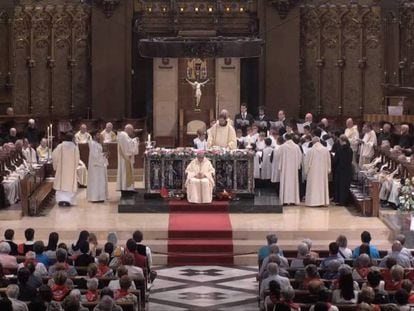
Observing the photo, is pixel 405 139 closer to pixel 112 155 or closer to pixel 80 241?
pixel 112 155

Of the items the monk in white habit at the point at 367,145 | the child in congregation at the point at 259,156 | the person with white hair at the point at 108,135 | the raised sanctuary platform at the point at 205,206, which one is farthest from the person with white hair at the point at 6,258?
the monk in white habit at the point at 367,145

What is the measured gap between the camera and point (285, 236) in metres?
20.7

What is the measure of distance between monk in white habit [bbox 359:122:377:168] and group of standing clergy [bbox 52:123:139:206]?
18.9 feet

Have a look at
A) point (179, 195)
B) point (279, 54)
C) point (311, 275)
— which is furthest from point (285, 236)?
point (279, 54)

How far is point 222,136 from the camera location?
24.1m

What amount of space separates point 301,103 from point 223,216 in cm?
1016

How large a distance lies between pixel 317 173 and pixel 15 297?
10779mm

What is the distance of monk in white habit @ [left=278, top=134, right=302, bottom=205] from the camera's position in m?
23.4

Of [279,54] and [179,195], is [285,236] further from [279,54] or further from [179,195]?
[279,54]

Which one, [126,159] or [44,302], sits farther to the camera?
[126,159]

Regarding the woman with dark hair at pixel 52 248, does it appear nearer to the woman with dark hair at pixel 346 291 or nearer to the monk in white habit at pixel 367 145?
the woman with dark hair at pixel 346 291

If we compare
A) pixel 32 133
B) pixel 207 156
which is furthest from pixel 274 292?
pixel 32 133

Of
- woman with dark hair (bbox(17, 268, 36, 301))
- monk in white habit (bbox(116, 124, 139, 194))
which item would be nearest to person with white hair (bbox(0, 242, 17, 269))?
woman with dark hair (bbox(17, 268, 36, 301))

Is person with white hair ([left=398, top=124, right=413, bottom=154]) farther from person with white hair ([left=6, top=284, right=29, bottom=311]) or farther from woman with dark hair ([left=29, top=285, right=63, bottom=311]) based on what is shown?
person with white hair ([left=6, top=284, right=29, bottom=311])
